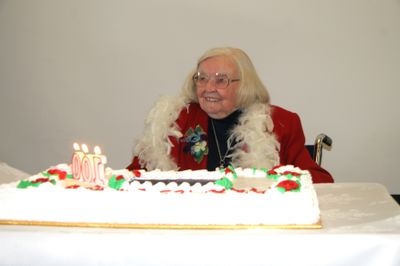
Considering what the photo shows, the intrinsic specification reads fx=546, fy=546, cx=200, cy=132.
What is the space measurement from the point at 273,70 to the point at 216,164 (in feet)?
4.57

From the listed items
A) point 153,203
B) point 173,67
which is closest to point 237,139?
point 153,203

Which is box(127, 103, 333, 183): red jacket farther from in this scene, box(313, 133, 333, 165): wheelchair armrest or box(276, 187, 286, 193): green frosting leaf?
box(276, 187, 286, 193): green frosting leaf

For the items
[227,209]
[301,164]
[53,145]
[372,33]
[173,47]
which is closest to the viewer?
[227,209]

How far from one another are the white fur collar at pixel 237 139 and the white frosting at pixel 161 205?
36.5 inches

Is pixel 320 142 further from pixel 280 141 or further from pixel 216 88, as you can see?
pixel 216 88

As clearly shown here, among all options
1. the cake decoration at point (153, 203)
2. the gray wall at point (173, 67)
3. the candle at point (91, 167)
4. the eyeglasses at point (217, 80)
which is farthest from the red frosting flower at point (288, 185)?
the gray wall at point (173, 67)

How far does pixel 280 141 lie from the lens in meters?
2.97

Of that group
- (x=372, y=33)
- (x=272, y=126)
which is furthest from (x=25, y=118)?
(x=372, y=33)

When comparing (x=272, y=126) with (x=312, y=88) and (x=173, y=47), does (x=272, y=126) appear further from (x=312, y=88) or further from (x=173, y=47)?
(x=173, y=47)

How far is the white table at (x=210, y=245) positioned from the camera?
4.88 feet

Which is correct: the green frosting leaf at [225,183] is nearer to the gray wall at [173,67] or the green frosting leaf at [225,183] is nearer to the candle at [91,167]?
the candle at [91,167]

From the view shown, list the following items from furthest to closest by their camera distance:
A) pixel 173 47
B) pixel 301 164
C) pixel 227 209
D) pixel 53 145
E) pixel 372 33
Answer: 1. pixel 53 145
2. pixel 173 47
3. pixel 372 33
4. pixel 301 164
5. pixel 227 209

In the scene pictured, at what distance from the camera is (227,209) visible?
5.46 feet

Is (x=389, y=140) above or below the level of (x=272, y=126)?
below
